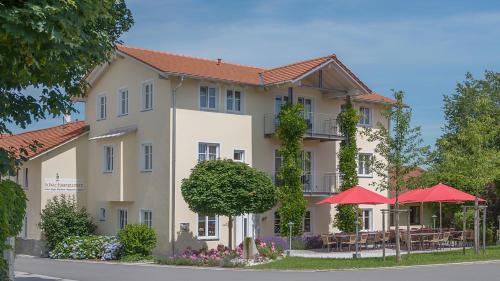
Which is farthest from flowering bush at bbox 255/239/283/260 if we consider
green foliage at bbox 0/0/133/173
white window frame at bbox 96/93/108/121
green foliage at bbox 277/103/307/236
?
green foliage at bbox 0/0/133/173

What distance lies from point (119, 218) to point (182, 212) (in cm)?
449

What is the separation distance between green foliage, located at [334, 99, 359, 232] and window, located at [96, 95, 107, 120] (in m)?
11.1

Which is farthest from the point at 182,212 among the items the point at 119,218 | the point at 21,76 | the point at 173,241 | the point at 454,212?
the point at 21,76

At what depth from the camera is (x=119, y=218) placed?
31094mm

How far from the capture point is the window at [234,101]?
97.1 feet

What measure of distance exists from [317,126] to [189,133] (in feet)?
22.8

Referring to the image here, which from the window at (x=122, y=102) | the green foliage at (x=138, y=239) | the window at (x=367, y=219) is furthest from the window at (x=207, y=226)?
the window at (x=367, y=219)

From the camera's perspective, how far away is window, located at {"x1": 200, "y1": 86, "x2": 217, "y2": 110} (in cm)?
2885

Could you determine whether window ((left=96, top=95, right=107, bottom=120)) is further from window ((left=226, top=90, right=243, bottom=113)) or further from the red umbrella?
the red umbrella

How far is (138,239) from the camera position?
2706 cm

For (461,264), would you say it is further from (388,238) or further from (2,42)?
(2,42)

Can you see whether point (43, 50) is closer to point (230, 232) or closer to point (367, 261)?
point (367, 261)

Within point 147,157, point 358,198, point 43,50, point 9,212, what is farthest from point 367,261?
point 43,50

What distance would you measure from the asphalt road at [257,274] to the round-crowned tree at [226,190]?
9.73 feet
